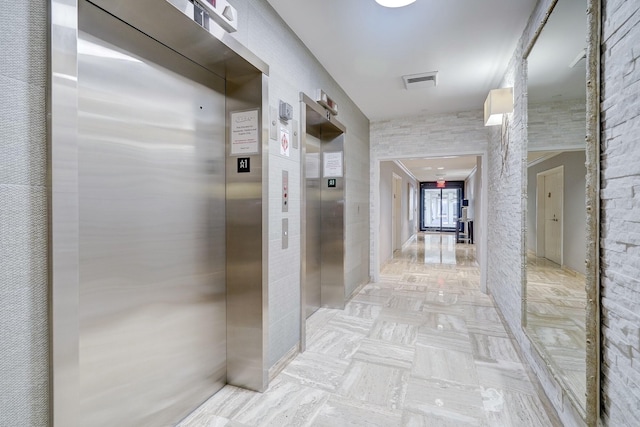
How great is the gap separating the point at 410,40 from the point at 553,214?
177 centimetres

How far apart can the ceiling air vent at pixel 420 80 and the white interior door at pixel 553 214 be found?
1836 millimetres

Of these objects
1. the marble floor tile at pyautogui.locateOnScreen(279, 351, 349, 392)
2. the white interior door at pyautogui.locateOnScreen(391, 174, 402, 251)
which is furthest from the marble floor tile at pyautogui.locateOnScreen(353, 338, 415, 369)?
the white interior door at pyautogui.locateOnScreen(391, 174, 402, 251)

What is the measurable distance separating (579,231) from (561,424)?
3.52ft

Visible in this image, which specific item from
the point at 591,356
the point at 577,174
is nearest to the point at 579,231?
the point at 577,174

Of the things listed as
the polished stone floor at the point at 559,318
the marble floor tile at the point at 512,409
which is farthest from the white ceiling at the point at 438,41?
the marble floor tile at the point at 512,409

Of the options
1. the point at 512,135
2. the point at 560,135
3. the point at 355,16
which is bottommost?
the point at 560,135

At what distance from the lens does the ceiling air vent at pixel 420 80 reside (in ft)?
10.7

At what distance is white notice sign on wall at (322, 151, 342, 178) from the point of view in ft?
11.4

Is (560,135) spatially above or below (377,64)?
below

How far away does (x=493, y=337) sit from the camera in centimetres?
284

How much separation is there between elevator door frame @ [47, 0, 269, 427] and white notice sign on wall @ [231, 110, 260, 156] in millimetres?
39

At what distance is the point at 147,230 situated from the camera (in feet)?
4.92

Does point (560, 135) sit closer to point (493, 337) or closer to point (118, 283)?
point (493, 337)

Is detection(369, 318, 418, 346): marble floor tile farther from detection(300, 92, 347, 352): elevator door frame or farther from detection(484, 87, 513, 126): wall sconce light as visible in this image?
detection(484, 87, 513, 126): wall sconce light
